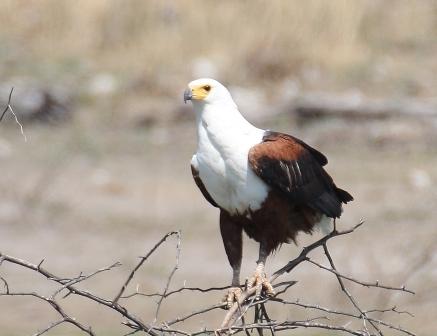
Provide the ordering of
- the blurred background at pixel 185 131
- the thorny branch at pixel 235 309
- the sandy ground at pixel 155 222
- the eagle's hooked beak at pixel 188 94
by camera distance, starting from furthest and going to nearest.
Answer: the blurred background at pixel 185 131 < the sandy ground at pixel 155 222 < the eagle's hooked beak at pixel 188 94 < the thorny branch at pixel 235 309

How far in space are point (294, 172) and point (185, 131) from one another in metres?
9.70

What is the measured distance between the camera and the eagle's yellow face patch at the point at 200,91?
201 inches

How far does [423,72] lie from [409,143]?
2.53m

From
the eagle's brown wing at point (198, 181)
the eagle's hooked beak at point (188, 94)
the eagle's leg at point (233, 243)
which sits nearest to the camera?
the eagle's hooked beak at point (188, 94)

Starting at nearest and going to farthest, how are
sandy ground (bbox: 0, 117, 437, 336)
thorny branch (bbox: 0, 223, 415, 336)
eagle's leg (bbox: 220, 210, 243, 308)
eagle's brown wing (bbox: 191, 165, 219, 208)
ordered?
thorny branch (bbox: 0, 223, 415, 336) < eagle's brown wing (bbox: 191, 165, 219, 208) < eagle's leg (bbox: 220, 210, 243, 308) < sandy ground (bbox: 0, 117, 437, 336)

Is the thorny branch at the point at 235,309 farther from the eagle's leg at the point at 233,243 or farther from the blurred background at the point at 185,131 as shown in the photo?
the blurred background at the point at 185,131

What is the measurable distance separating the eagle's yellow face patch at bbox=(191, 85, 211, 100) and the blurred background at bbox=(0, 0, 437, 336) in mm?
3098

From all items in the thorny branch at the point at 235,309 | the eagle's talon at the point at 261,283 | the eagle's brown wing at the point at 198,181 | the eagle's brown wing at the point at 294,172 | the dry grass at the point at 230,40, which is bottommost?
the thorny branch at the point at 235,309

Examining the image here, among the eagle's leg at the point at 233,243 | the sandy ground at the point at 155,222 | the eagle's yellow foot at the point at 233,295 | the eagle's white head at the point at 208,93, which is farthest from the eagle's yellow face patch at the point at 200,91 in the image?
the sandy ground at the point at 155,222

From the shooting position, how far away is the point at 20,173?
13359 mm

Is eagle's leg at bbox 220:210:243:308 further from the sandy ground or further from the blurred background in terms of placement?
the sandy ground

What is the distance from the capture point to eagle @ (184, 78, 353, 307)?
5.13 metres

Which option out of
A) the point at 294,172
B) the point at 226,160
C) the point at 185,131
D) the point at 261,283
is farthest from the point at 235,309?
the point at 185,131

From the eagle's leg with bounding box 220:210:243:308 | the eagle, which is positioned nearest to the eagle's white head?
the eagle
